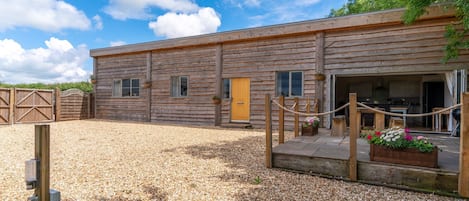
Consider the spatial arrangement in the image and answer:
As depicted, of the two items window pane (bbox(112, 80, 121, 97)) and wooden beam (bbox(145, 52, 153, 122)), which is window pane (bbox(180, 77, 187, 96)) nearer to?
wooden beam (bbox(145, 52, 153, 122))

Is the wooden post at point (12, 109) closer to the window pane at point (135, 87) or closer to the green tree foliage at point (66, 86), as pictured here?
the window pane at point (135, 87)

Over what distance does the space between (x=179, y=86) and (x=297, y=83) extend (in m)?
5.17

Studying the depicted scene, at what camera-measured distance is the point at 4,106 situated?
946 centimetres

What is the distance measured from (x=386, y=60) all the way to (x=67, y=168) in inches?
321

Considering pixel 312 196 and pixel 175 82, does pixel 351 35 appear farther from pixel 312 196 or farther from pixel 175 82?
pixel 175 82

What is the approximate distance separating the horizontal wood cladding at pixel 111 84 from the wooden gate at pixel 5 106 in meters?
3.68

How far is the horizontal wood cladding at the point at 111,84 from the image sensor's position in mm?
11375

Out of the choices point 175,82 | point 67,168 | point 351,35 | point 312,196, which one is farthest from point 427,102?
point 67,168

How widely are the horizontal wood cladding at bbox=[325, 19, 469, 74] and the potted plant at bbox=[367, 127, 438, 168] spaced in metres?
4.66

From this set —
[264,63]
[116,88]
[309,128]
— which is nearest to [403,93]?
[264,63]

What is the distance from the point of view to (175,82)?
34.7ft

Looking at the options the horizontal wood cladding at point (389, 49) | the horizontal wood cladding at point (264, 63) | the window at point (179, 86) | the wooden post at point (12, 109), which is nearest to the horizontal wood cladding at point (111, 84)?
the window at point (179, 86)

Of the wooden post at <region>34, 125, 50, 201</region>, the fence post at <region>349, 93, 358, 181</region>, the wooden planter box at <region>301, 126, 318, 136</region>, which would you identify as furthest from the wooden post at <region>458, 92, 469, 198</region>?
the wooden post at <region>34, 125, 50, 201</region>

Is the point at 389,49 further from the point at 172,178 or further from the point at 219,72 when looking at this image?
the point at 172,178
